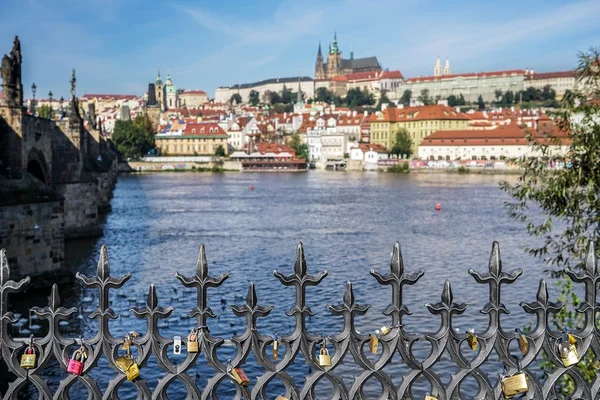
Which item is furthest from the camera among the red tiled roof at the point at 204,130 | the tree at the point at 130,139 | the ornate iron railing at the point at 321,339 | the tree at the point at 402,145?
the red tiled roof at the point at 204,130

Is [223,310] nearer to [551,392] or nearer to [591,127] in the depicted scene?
[591,127]

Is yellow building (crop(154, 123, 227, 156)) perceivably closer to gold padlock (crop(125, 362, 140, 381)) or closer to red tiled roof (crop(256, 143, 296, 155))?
red tiled roof (crop(256, 143, 296, 155))

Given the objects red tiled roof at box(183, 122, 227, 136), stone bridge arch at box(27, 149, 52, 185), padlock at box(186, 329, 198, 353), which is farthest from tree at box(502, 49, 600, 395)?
red tiled roof at box(183, 122, 227, 136)

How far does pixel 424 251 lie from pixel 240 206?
1193 inches

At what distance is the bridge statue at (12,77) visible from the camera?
24328 millimetres

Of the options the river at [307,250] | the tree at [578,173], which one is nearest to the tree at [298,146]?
the river at [307,250]

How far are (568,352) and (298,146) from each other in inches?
6261

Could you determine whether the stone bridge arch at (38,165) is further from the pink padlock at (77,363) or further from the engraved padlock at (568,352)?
the engraved padlock at (568,352)

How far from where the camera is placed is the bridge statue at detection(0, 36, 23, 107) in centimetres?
2433

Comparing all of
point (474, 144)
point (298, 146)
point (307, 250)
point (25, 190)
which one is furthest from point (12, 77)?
point (298, 146)

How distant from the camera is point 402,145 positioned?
506ft

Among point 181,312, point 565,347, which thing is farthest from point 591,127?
point 181,312

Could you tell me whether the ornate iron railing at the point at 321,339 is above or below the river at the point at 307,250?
above

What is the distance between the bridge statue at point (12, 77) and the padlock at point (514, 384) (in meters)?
22.8
